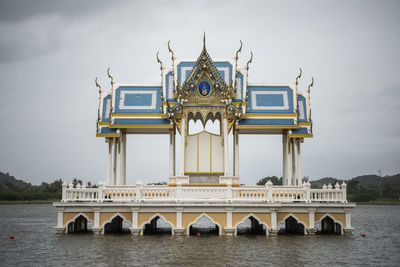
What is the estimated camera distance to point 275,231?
21406 millimetres

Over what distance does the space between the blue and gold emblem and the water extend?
8035mm

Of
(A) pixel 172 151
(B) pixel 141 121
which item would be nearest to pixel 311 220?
(A) pixel 172 151

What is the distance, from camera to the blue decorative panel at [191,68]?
Answer: 25.6 meters

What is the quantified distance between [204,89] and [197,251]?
1052 centimetres

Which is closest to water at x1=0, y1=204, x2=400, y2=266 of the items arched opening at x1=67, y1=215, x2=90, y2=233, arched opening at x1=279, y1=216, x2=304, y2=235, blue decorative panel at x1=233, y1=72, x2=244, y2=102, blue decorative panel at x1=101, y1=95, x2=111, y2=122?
arched opening at x1=67, y1=215, x2=90, y2=233

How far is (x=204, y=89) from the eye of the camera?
24.8 meters

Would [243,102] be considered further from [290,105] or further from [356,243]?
[356,243]

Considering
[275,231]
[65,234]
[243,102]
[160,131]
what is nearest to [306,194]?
[275,231]

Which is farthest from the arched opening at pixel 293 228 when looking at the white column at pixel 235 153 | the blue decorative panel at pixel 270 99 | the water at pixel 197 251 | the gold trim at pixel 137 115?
the gold trim at pixel 137 115

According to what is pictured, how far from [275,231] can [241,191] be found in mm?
2519

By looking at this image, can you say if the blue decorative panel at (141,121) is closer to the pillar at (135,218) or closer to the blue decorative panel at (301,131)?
the pillar at (135,218)

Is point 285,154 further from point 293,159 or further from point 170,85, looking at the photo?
point 170,85

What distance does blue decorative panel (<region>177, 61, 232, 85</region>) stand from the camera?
25641mm

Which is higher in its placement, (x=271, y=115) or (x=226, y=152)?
(x=271, y=115)
